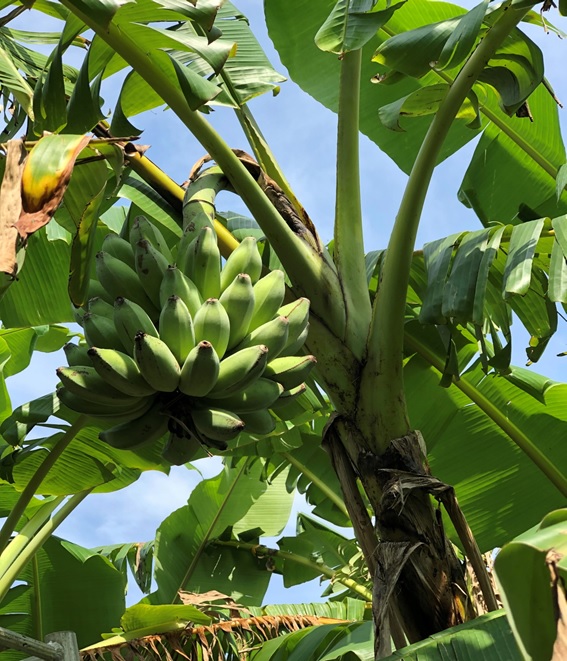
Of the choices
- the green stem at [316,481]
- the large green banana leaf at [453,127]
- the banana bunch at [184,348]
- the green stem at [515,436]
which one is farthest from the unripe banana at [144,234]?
the green stem at [316,481]

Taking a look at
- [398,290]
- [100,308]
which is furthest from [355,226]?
[100,308]

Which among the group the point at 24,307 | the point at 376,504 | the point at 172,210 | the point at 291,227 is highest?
the point at 24,307

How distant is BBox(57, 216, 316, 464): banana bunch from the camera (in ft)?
3.54

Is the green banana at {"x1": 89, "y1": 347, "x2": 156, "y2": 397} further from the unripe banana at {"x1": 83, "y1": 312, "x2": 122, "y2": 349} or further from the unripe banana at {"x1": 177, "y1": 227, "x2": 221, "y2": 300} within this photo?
the unripe banana at {"x1": 177, "y1": 227, "x2": 221, "y2": 300}

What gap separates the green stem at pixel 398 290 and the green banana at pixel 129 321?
1.65ft

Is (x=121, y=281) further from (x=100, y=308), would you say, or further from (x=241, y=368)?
(x=241, y=368)

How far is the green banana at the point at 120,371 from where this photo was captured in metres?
1.06

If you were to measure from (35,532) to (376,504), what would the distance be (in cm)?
146

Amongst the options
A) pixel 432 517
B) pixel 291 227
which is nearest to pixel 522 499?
pixel 432 517

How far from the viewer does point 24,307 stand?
235cm

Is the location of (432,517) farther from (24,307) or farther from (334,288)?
(24,307)

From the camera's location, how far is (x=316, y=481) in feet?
9.83

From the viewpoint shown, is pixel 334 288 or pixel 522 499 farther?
pixel 522 499

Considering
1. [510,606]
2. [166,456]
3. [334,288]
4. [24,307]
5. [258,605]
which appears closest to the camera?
[510,606]
